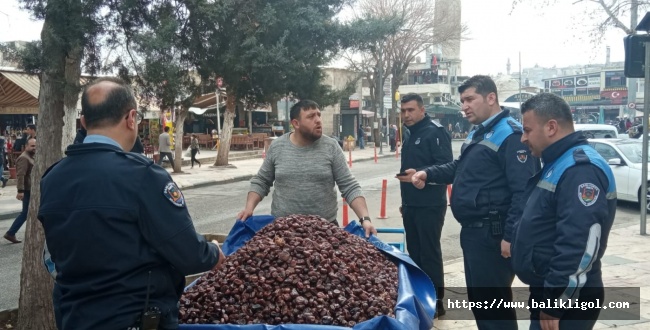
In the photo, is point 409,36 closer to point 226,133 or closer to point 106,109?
point 226,133

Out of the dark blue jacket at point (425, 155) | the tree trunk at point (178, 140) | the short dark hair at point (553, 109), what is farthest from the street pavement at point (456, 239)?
the short dark hair at point (553, 109)

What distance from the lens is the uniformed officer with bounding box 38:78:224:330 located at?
7.61ft

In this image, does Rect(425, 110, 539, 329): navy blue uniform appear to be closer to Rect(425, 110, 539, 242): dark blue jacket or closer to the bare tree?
Rect(425, 110, 539, 242): dark blue jacket

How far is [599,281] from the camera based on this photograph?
10.3ft

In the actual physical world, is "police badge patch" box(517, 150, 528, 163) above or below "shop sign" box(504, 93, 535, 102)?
below

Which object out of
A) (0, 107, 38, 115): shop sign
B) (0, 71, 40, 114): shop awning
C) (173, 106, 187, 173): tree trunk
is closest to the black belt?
(173, 106, 187, 173): tree trunk

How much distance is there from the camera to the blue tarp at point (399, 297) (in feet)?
9.27

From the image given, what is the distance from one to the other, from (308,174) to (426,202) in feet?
4.58

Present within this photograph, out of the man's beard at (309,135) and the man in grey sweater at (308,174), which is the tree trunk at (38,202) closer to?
the man in grey sweater at (308,174)

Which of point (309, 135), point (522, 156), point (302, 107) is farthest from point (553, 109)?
point (302, 107)

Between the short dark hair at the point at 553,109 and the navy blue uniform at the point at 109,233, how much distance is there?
81.9 inches

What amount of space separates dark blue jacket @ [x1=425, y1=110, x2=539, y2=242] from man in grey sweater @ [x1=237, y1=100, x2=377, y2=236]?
84cm

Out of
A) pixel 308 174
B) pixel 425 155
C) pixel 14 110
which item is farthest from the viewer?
pixel 14 110

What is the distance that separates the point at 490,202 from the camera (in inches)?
163
